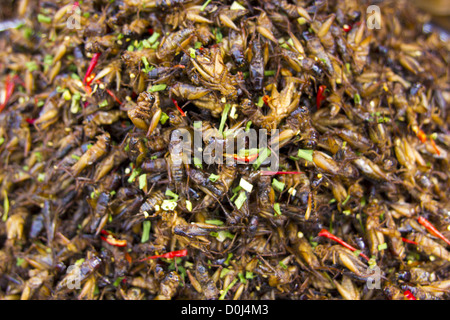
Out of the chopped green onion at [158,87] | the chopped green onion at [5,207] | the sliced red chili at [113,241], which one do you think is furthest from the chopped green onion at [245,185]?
the chopped green onion at [5,207]

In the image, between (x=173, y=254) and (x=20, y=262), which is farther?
(x=20, y=262)

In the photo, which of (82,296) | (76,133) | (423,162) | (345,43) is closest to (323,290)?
(423,162)

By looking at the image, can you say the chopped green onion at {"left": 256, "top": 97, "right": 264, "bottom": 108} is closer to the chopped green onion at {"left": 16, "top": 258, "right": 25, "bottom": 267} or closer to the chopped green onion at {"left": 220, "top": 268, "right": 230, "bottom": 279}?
the chopped green onion at {"left": 220, "top": 268, "right": 230, "bottom": 279}

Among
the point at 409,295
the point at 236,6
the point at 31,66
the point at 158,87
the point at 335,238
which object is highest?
the point at 236,6

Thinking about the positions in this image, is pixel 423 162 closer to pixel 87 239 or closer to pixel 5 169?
pixel 87 239

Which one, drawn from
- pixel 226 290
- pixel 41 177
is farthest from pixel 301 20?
pixel 41 177

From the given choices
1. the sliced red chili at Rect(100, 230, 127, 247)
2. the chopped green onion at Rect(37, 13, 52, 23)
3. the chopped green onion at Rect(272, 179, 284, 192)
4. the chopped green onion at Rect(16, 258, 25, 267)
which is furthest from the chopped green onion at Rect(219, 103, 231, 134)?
the chopped green onion at Rect(37, 13, 52, 23)

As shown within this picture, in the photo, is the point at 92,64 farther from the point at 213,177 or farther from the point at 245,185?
the point at 245,185

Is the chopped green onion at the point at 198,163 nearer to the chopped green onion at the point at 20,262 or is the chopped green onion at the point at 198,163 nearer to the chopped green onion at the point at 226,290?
the chopped green onion at the point at 226,290
